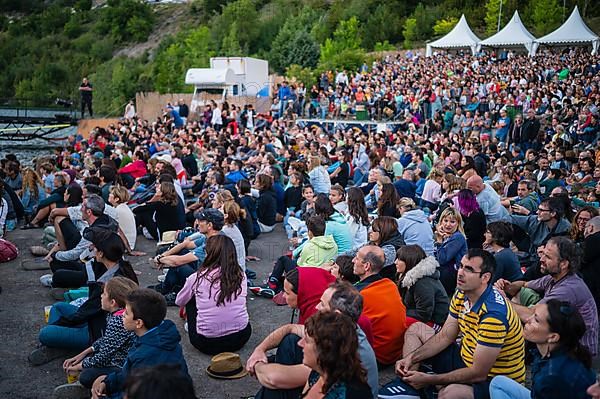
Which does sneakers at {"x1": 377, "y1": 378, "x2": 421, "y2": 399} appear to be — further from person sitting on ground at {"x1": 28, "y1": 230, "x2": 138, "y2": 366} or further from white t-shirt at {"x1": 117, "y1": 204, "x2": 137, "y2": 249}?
white t-shirt at {"x1": 117, "y1": 204, "x2": 137, "y2": 249}

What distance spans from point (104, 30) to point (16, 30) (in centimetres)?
1345

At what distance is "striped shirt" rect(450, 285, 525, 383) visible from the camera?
12.4 feet

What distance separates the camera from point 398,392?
4023 mm

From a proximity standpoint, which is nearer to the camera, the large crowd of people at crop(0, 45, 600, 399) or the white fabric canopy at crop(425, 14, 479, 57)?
the large crowd of people at crop(0, 45, 600, 399)

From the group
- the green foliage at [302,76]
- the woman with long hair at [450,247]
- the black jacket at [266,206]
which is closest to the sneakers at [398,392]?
the woman with long hair at [450,247]

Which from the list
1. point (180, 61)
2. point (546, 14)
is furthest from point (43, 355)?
point (546, 14)

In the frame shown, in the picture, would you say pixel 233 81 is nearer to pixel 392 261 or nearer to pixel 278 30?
pixel 278 30

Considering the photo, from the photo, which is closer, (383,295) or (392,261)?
(383,295)

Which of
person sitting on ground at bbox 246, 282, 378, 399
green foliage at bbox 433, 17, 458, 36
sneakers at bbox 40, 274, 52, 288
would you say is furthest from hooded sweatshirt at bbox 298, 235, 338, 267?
green foliage at bbox 433, 17, 458, 36

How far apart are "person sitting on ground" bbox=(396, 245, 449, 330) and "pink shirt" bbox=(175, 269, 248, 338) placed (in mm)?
1425

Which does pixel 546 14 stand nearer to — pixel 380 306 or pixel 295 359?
pixel 380 306

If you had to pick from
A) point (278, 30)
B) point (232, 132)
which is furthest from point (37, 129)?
point (278, 30)

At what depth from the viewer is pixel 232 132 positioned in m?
21.2

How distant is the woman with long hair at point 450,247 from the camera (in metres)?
6.11
